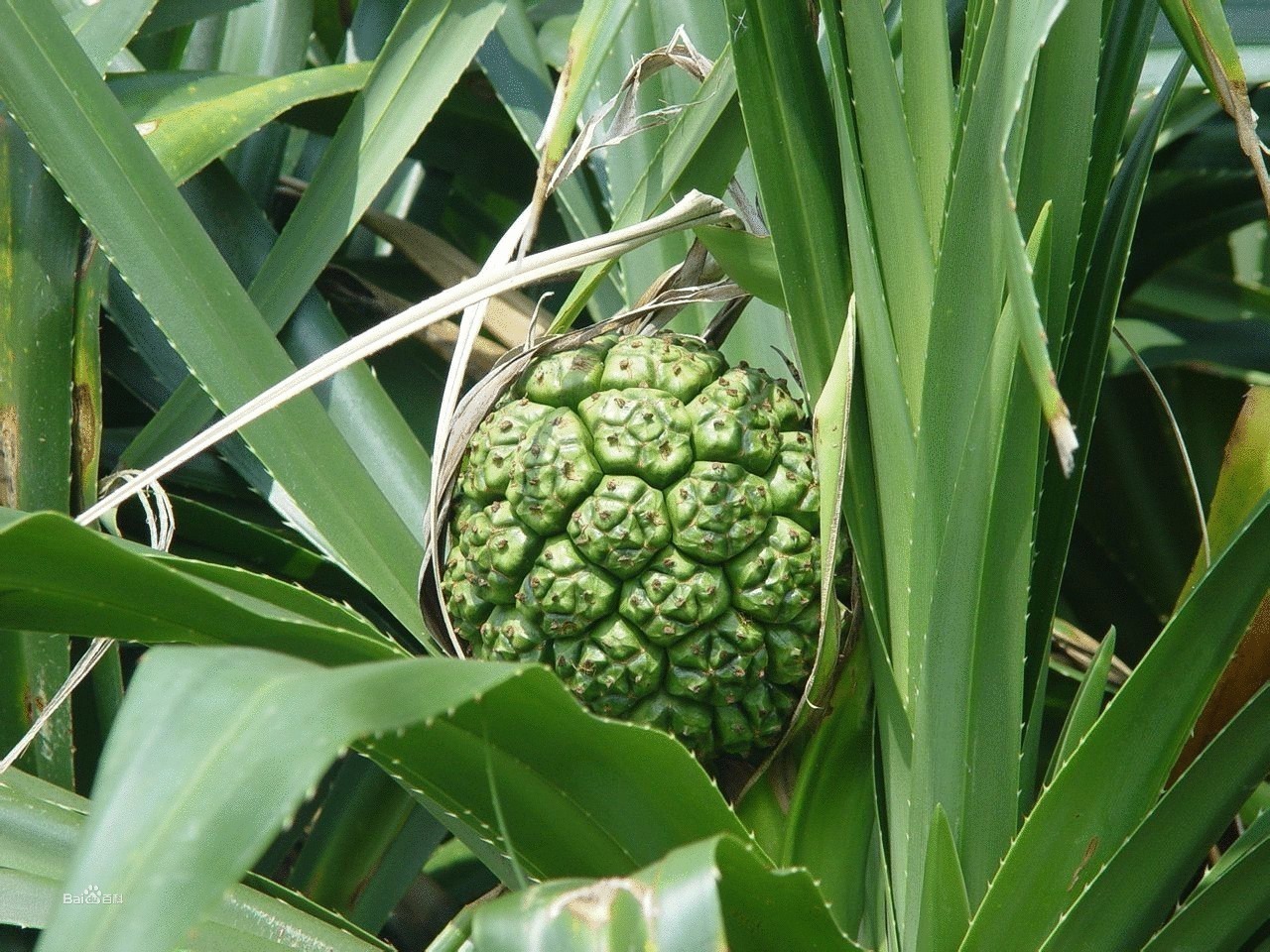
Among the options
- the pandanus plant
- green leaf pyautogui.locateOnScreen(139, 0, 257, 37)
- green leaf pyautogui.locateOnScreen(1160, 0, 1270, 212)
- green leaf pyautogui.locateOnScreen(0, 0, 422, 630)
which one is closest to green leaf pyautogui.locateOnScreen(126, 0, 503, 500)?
the pandanus plant

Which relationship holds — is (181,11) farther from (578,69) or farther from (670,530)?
(670,530)

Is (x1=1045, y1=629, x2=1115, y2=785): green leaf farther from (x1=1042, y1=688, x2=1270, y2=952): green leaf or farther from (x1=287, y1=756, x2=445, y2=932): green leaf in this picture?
(x1=287, y1=756, x2=445, y2=932): green leaf

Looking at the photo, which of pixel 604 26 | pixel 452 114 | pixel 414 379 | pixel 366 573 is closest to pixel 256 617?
pixel 366 573

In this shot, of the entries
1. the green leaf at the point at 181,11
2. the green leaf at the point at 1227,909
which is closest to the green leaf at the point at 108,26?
the green leaf at the point at 181,11

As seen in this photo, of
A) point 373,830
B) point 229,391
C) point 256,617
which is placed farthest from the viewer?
point 373,830

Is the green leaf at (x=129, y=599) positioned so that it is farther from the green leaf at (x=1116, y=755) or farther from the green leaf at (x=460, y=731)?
the green leaf at (x=1116, y=755)

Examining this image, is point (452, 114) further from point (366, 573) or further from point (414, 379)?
point (366, 573)
